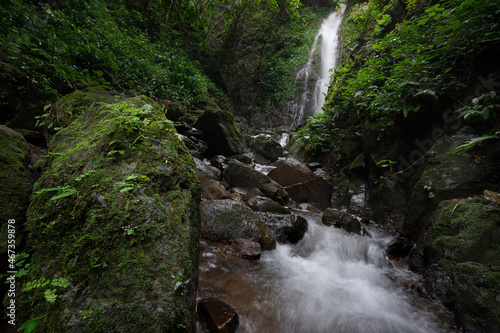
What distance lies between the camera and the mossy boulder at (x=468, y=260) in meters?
2.24

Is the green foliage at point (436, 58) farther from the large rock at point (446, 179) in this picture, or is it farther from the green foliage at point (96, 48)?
the green foliage at point (96, 48)

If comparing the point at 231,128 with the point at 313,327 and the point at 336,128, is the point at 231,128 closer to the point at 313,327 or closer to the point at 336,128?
the point at 336,128

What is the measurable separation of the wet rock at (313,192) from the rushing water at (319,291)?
8.78 feet

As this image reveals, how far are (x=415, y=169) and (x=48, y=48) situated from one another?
9026 millimetres

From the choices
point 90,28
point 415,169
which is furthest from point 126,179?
point 90,28

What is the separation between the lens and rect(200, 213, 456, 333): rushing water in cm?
242

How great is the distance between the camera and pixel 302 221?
4.39 meters

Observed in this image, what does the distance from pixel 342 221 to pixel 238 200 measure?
2.41m

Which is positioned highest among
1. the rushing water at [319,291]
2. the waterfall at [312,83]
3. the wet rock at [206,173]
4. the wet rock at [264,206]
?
the waterfall at [312,83]

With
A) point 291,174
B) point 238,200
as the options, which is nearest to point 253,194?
point 238,200

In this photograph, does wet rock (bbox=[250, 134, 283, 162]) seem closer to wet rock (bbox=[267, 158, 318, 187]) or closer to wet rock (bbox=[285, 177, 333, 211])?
wet rock (bbox=[267, 158, 318, 187])

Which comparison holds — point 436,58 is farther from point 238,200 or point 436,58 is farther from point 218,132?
point 218,132

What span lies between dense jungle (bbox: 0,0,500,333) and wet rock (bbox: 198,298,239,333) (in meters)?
0.02

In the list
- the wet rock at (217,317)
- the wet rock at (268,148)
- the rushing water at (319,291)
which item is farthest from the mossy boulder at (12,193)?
the wet rock at (268,148)
